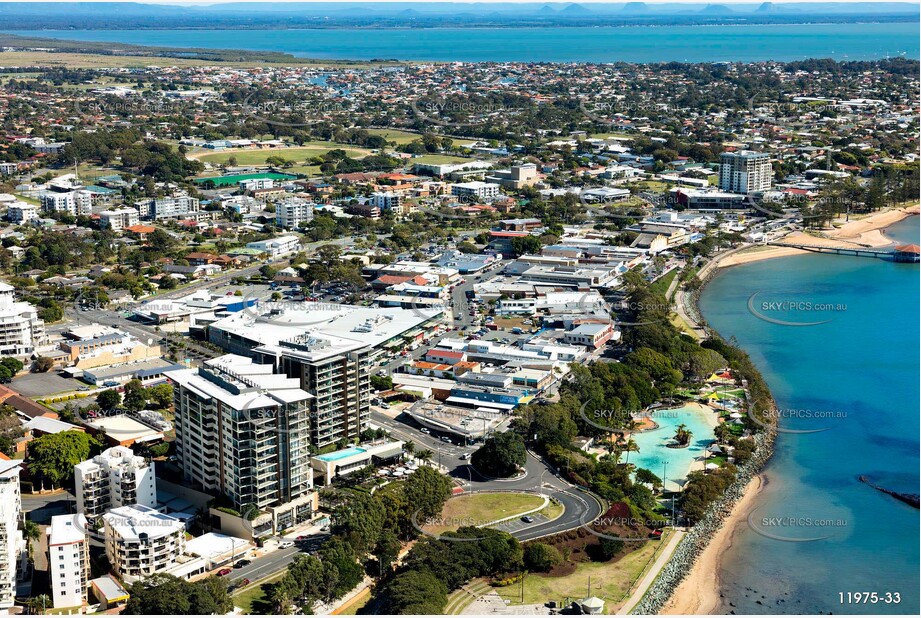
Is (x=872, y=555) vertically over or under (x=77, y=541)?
under

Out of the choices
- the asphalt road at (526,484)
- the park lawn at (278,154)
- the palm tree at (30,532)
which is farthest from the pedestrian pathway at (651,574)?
the park lawn at (278,154)

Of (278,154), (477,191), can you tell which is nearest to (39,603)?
(477,191)

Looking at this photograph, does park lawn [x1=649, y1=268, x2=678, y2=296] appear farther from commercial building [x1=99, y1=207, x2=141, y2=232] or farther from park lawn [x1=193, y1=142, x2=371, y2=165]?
park lawn [x1=193, y1=142, x2=371, y2=165]

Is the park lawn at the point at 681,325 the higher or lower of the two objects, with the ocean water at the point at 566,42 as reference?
lower

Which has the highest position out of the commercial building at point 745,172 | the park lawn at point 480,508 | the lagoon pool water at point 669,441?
the commercial building at point 745,172

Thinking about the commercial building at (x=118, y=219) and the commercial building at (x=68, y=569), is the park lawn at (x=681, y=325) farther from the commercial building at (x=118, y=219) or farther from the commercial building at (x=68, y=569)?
the commercial building at (x=118, y=219)

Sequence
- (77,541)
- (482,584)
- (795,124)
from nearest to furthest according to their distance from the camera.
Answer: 1. (77,541)
2. (482,584)
3. (795,124)

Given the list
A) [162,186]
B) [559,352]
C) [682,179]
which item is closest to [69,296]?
[559,352]

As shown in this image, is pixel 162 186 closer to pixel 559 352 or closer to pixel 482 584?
pixel 559 352
